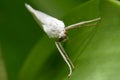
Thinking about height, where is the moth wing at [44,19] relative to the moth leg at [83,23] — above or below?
above

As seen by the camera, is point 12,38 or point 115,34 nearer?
point 115,34

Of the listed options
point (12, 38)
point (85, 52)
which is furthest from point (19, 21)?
point (85, 52)

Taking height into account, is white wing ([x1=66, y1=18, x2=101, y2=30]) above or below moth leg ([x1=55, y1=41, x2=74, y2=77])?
above

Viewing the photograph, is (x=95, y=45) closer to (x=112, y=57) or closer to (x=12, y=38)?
(x=112, y=57)

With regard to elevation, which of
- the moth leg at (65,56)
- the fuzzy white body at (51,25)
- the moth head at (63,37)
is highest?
the fuzzy white body at (51,25)
